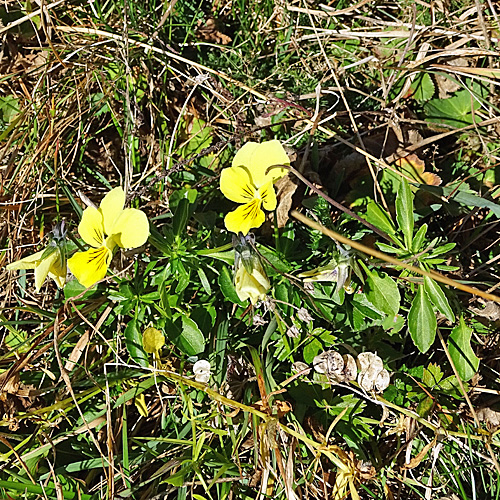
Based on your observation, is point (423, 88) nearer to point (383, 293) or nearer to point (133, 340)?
point (383, 293)

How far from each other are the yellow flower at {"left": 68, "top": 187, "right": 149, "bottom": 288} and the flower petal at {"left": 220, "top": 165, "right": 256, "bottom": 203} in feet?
0.73

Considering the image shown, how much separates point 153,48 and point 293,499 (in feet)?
5.12

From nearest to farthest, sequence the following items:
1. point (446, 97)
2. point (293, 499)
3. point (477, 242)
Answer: point (293, 499) < point (477, 242) < point (446, 97)

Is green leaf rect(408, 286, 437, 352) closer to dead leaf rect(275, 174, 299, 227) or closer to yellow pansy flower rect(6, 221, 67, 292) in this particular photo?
dead leaf rect(275, 174, 299, 227)

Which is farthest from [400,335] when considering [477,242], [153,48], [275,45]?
[153,48]

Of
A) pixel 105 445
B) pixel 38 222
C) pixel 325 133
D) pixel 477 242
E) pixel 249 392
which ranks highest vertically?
pixel 325 133

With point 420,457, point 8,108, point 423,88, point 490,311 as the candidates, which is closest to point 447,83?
point 423,88

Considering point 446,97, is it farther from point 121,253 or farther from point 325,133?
point 121,253

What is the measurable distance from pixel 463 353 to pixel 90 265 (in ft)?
3.58

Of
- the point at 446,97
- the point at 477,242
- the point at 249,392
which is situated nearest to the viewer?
the point at 249,392

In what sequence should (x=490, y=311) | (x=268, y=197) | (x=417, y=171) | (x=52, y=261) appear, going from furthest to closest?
(x=417, y=171)
(x=490, y=311)
(x=52, y=261)
(x=268, y=197)

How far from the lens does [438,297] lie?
1463 millimetres

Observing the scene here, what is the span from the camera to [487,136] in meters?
1.94

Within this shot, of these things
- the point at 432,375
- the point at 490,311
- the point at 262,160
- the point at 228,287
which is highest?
the point at 262,160
